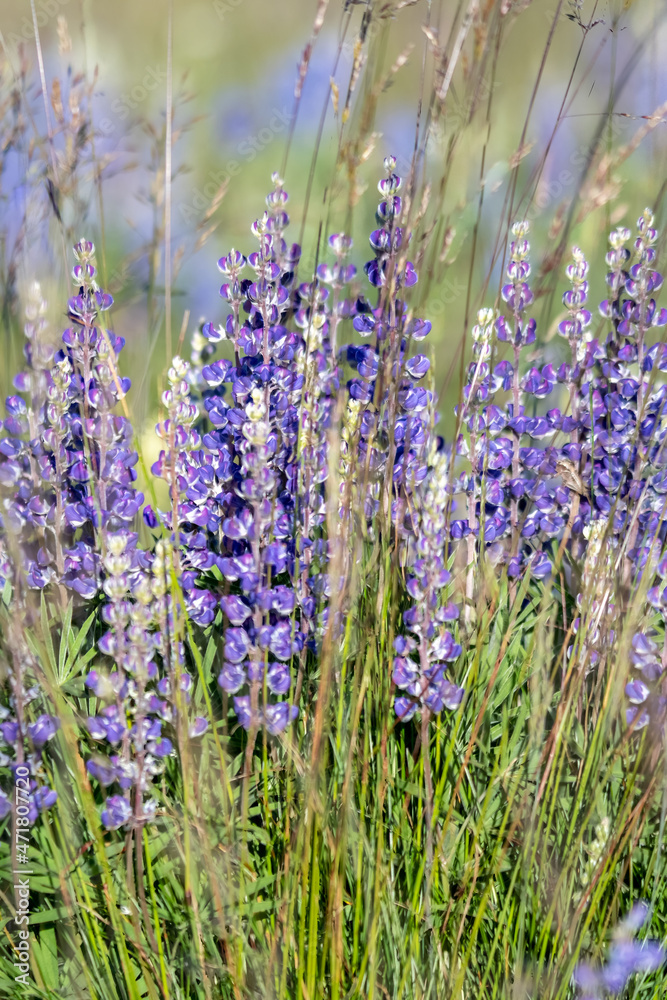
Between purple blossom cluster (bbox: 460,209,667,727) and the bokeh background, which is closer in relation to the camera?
purple blossom cluster (bbox: 460,209,667,727)

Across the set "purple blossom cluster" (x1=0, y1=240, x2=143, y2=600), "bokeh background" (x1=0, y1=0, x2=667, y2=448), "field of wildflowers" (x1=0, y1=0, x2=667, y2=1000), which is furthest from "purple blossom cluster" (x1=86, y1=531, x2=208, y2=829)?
"bokeh background" (x1=0, y1=0, x2=667, y2=448)

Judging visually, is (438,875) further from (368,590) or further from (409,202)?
(409,202)

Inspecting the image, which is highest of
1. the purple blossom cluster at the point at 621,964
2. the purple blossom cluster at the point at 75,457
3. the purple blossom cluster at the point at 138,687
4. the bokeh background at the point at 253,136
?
the bokeh background at the point at 253,136

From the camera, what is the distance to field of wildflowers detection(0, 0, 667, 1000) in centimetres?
106

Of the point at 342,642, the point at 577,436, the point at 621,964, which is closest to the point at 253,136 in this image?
the point at 577,436

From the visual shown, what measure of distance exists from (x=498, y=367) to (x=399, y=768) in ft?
2.68

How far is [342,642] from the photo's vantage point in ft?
3.97

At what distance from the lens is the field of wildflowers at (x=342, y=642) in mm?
1064

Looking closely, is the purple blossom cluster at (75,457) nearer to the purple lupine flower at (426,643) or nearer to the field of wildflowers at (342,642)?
the field of wildflowers at (342,642)

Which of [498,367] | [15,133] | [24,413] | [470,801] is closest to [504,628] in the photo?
[470,801]

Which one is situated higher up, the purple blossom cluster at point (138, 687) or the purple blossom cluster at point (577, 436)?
the purple blossom cluster at point (577, 436)

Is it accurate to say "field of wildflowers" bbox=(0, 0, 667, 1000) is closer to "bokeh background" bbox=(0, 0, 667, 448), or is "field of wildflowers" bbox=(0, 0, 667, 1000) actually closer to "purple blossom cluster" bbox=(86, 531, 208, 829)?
"purple blossom cluster" bbox=(86, 531, 208, 829)

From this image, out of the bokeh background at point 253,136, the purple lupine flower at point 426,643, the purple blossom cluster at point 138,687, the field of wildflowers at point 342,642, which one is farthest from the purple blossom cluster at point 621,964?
the bokeh background at point 253,136

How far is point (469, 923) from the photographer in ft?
4.08
